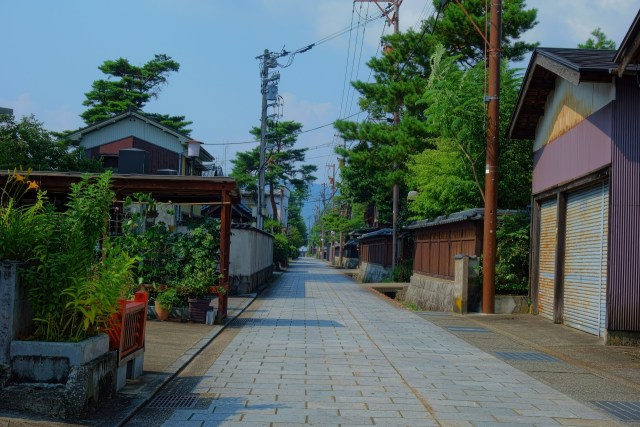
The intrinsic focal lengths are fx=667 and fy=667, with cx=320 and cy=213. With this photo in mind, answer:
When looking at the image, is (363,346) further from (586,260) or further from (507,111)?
(507,111)

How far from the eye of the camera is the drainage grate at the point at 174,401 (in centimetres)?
724

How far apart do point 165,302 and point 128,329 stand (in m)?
7.44

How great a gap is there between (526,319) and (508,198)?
21.6ft

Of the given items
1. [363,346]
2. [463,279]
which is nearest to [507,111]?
[463,279]

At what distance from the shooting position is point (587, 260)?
47.3 feet

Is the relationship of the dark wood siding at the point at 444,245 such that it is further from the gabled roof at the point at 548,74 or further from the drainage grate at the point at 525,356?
the drainage grate at the point at 525,356

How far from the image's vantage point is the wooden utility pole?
1805 centimetres

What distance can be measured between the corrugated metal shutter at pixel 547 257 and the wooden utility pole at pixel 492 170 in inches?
48.4

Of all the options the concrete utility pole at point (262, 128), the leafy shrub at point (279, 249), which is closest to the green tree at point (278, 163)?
the leafy shrub at point (279, 249)

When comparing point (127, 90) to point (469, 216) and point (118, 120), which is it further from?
point (469, 216)

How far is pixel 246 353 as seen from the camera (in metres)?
11.2

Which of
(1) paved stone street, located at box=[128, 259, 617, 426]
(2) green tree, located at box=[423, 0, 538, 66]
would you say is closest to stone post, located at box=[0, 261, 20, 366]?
(1) paved stone street, located at box=[128, 259, 617, 426]

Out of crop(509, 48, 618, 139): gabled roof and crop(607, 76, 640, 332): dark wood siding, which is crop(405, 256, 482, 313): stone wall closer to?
crop(509, 48, 618, 139): gabled roof

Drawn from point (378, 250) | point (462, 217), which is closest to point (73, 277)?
point (462, 217)
